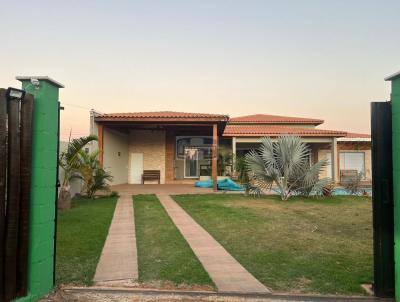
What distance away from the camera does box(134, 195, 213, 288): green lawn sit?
4258 millimetres

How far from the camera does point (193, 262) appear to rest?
502 cm

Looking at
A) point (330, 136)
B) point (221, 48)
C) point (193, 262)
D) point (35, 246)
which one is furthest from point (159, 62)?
point (35, 246)

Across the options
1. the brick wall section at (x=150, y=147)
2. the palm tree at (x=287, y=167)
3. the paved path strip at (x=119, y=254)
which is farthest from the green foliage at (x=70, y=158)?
the brick wall section at (x=150, y=147)

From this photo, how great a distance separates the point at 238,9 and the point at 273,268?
430 inches

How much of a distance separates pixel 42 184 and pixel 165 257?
8.25ft

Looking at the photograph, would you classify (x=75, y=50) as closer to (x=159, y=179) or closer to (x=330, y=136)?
(x=159, y=179)

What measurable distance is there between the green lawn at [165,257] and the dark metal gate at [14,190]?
1516 millimetres

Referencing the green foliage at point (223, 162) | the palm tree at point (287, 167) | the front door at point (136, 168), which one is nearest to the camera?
the palm tree at point (287, 167)

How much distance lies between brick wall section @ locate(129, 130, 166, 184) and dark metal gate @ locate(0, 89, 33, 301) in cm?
1896

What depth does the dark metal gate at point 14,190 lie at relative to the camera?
10.1 ft

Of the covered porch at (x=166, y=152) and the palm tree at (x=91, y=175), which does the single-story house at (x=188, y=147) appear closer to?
the covered porch at (x=166, y=152)

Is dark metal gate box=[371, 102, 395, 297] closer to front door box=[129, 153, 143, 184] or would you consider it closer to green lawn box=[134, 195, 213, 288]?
green lawn box=[134, 195, 213, 288]

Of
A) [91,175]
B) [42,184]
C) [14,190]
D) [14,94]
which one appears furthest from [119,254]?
[91,175]

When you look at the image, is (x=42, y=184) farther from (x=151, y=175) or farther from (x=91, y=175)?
(x=151, y=175)
